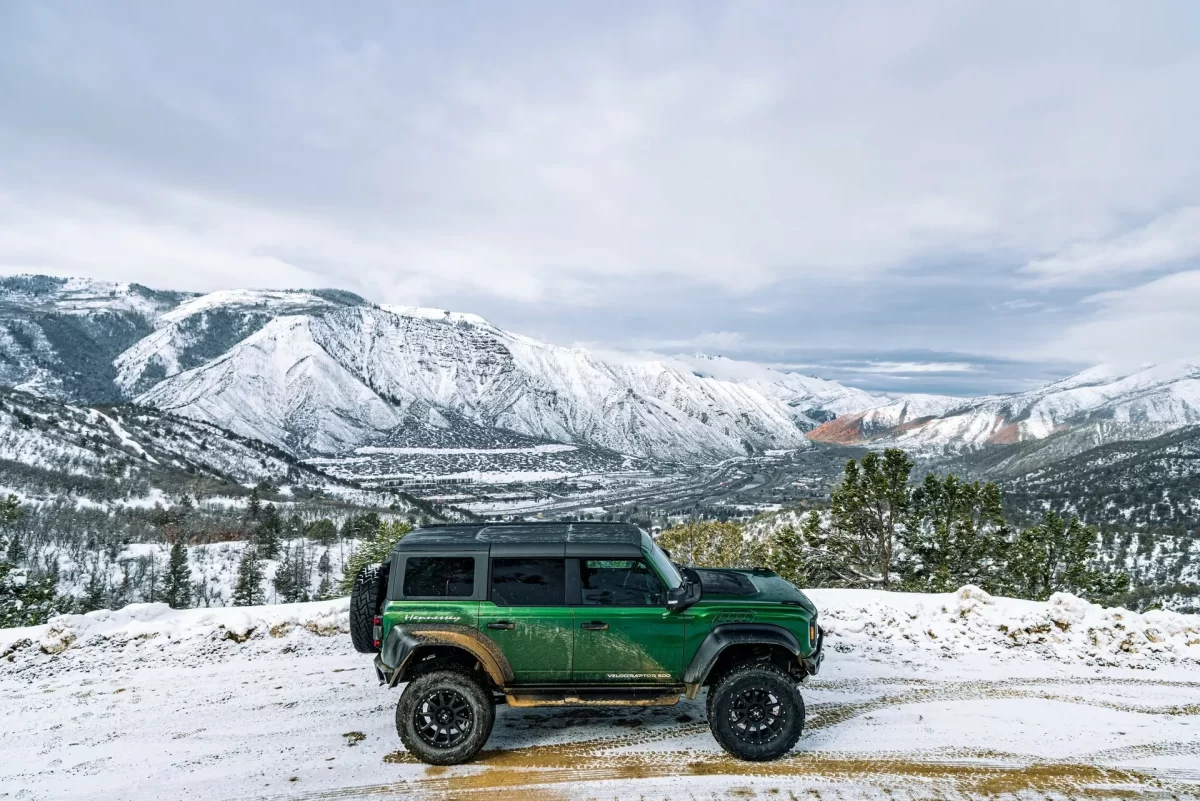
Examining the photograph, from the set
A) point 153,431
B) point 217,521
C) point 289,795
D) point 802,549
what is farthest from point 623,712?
point 153,431

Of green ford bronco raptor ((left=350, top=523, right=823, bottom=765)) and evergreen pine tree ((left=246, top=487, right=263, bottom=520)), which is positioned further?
evergreen pine tree ((left=246, top=487, right=263, bottom=520))

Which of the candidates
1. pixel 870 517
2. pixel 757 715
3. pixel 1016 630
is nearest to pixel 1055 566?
pixel 870 517

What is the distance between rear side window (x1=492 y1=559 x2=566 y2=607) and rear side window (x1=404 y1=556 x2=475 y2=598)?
1.03 feet

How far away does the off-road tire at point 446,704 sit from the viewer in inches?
268

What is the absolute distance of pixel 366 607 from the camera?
7.53 metres

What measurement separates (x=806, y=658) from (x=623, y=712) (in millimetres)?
2592

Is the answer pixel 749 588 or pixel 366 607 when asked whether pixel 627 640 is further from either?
pixel 366 607

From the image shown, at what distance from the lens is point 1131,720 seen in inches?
304

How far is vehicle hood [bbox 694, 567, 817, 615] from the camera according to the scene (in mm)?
7281

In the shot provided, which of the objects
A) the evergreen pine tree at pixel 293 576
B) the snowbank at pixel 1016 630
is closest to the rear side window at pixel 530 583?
the snowbank at pixel 1016 630

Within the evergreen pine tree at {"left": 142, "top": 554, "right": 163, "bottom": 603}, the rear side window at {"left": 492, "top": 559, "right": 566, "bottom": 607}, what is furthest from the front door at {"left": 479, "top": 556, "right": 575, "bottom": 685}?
the evergreen pine tree at {"left": 142, "top": 554, "right": 163, "bottom": 603}

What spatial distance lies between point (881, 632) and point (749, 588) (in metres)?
5.25

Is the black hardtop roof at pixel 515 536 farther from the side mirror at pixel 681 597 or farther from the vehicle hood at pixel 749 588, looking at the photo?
the vehicle hood at pixel 749 588

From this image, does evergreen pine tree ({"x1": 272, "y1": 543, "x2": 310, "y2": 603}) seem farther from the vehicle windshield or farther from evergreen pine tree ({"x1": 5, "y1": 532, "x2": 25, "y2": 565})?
the vehicle windshield
